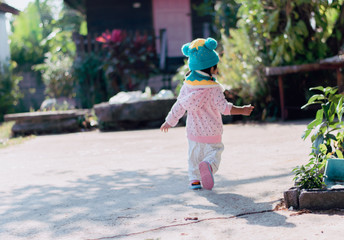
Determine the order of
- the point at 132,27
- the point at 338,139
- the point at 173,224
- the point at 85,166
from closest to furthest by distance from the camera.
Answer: the point at 173,224
the point at 338,139
the point at 85,166
the point at 132,27

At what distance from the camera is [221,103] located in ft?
13.6

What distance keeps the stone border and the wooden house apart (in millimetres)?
12862

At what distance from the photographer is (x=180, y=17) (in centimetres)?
1666

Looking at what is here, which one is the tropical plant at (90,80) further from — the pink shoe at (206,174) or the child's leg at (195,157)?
the pink shoe at (206,174)

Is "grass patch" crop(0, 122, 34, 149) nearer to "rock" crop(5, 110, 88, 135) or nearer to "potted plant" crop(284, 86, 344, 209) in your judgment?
"rock" crop(5, 110, 88, 135)

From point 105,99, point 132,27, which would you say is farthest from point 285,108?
point 132,27

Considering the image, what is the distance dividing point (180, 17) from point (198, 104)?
1285 centimetres

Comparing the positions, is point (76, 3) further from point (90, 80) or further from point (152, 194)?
point (152, 194)

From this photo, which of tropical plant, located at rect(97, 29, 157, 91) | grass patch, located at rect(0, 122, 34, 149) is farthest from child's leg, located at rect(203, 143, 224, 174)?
tropical plant, located at rect(97, 29, 157, 91)

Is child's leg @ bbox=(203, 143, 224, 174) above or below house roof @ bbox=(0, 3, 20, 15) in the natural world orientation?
below

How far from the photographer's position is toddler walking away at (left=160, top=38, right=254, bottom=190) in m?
4.17

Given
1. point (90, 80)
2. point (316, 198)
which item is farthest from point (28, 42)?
point (316, 198)

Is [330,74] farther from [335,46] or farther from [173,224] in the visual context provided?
[173,224]

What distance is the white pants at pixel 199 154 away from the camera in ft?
13.8
